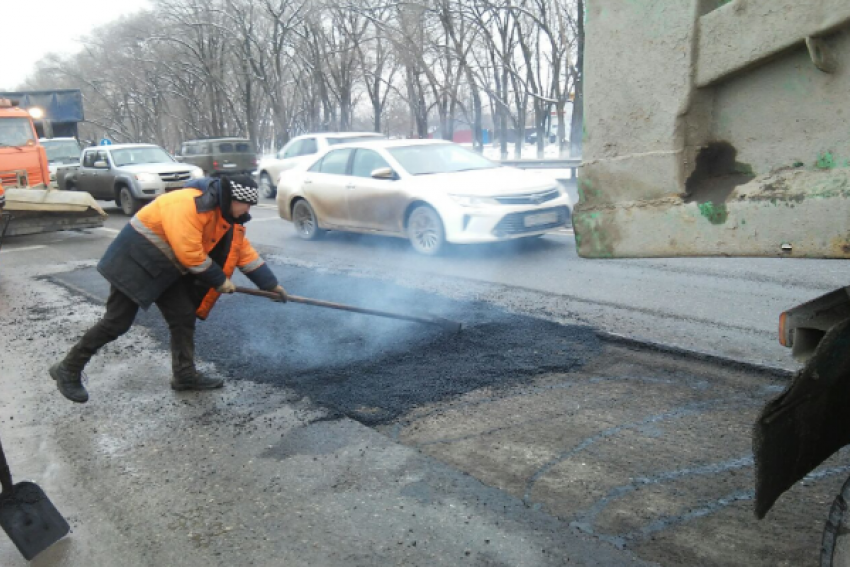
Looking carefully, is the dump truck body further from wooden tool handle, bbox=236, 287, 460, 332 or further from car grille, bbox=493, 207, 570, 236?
car grille, bbox=493, 207, 570, 236

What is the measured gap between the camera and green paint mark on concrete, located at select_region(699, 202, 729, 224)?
6.69 feet

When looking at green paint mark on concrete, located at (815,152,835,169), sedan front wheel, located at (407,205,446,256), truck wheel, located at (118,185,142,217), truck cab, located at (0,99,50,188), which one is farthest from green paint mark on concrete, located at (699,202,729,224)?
truck wheel, located at (118,185,142,217)

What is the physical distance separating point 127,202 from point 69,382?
1352cm

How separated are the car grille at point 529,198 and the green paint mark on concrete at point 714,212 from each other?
663cm

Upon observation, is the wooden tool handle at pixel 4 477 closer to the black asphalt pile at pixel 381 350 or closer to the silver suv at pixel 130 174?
the black asphalt pile at pixel 381 350

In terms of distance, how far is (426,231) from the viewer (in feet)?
30.2

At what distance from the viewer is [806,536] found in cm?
269

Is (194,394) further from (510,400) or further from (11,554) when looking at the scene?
(510,400)

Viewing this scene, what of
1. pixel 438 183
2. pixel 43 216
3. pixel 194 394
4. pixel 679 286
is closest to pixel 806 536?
pixel 194 394

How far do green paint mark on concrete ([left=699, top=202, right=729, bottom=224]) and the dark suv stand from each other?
23.0m

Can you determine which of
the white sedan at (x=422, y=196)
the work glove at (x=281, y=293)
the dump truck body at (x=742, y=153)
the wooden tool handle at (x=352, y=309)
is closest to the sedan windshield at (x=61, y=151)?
the white sedan at (x=422, y=196)

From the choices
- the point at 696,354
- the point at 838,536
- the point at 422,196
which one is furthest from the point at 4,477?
the point at 422,196

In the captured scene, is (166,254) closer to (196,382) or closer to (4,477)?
(196,382)

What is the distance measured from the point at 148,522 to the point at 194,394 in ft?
5.26
